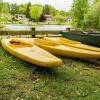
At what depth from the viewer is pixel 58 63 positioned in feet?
19.8

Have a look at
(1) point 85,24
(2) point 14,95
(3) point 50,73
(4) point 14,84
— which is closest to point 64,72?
(3) point 50,73

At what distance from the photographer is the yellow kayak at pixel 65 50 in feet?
25.3

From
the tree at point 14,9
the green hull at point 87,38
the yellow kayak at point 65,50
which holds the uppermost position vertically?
the tree at point 14,9

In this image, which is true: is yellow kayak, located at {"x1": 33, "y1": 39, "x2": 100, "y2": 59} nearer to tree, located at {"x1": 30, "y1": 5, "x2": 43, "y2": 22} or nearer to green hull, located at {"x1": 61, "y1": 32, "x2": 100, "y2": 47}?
green hull, located at {"x1": 61, "y1": 32, "x2": 100, "y2": 47}

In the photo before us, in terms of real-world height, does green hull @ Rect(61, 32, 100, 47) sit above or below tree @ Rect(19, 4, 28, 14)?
below

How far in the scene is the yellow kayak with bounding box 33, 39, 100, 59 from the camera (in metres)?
7.70

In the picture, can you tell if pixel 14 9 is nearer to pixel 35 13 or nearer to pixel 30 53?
pixel 35 13

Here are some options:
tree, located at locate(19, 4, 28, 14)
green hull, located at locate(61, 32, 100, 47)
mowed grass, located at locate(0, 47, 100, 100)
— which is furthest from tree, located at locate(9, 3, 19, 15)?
mowed grass, located at locate(0, 47, 100, 100)

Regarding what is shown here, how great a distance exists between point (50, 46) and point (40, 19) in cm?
7645

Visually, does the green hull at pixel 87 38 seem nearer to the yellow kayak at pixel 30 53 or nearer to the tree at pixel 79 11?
the yellow kayak at pixel 30 53

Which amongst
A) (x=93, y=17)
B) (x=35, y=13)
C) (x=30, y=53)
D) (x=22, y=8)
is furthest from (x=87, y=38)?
(x=22, y=8)

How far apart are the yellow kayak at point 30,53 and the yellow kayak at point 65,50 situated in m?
0.61

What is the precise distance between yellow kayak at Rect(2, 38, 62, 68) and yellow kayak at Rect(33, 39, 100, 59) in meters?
0.61

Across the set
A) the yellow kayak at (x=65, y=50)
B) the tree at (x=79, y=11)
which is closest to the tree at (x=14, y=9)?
the tree at (x=79, y=11)
